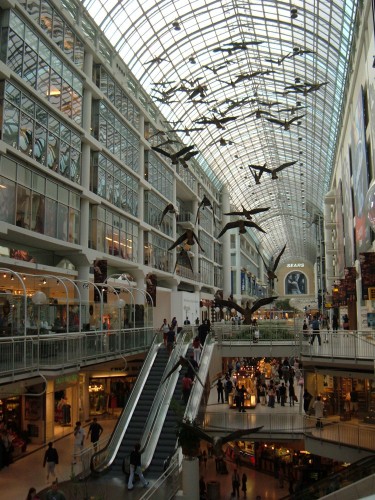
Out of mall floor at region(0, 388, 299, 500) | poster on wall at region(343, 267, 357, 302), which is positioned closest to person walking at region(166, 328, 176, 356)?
mall floor at region(0, 388, 299, 500)

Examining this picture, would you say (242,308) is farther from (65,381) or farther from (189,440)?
(65,381)

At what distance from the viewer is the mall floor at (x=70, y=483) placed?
49.0ft

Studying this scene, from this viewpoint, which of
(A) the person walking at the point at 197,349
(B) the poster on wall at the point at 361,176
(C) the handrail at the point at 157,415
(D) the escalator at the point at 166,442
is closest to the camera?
(D) the escalator at the point at 166,442

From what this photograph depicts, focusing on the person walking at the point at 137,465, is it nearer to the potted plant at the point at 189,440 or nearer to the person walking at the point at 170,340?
the potted plant at the point at 189,440

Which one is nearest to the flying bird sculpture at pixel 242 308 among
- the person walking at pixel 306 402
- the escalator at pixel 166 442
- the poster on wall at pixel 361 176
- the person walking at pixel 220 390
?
the person walking at pixel 306 402

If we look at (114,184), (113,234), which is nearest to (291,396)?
(113,234)

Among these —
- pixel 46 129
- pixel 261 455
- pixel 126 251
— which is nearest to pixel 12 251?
pixel 46 129

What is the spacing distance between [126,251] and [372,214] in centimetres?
2686

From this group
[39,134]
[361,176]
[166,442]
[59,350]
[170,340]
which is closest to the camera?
[59,350]

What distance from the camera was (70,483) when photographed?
15203 millimetres

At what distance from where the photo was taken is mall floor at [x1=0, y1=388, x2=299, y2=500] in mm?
14931

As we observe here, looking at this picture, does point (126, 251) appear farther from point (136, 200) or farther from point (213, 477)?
point (213, 477)

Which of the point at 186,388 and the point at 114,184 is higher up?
the point at 114,184

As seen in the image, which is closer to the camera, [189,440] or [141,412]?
[189,440]
